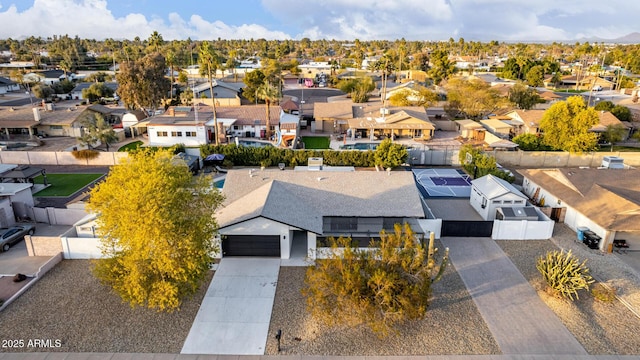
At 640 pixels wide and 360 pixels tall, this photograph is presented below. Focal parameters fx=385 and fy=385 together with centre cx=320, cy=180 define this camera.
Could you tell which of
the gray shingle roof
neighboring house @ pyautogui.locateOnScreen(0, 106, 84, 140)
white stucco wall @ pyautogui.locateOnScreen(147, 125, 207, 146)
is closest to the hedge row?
white stucco wall @ pyautogui.locateOnScreen(147, 125, 207, 146)

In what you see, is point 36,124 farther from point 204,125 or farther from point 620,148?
point 620,148

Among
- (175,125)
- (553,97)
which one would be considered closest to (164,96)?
(175,125)

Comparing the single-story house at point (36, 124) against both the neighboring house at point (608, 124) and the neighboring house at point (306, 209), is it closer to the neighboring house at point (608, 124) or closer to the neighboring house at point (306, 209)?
the neighboring house at point (306, 209)

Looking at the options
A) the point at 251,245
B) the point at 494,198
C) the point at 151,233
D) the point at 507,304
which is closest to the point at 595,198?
the point at 494,198

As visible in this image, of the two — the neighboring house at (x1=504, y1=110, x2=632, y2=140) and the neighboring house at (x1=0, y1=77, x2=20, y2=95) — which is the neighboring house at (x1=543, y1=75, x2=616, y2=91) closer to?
the neighboring house at (x1=504, y1=110, x2=632, y2=140)

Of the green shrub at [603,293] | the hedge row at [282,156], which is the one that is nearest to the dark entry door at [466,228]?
the green shrub at [603,293]

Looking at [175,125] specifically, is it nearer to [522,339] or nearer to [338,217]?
[338,217]
